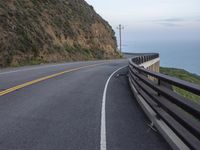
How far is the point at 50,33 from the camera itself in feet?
170

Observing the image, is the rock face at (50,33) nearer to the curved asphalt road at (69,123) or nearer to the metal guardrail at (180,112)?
the curved asphalt road at (69,123)

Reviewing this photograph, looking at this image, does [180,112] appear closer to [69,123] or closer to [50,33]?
[69,123]

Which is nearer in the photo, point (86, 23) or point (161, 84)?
point (161, 84)

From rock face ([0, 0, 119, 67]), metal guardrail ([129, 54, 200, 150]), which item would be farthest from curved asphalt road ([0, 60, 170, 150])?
rock face ([0, 0, 119, 67])

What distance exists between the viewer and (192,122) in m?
→ 6.64

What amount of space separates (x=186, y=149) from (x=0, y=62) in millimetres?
30117

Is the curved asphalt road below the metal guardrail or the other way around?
below

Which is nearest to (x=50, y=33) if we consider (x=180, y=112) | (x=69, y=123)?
(x=69, y=123)

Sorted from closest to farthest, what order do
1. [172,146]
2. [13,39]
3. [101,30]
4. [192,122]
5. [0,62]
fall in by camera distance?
[192,122] < [172,146] < [0,62] < [13,39] < [101,30]

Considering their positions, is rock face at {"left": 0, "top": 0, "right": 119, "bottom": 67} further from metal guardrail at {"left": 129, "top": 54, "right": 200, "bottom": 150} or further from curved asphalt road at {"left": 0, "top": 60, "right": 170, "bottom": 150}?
metal guardrail at {"left": 129, "top": 54, "right": 200, "bottom": 150}

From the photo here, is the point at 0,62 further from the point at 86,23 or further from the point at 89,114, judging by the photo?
the point at 86,23

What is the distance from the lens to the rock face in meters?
40.0

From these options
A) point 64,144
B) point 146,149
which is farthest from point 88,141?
point 146,149

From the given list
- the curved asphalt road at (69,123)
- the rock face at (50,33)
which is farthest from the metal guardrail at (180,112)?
the rock face at (50,33)
